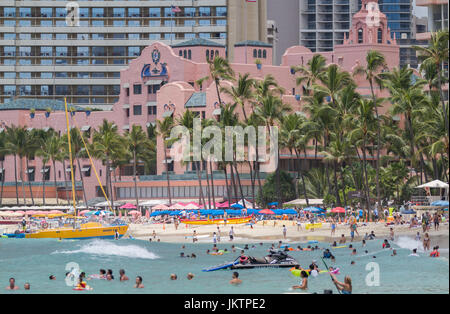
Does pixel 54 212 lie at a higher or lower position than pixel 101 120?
lower

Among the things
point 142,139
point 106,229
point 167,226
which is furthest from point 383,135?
point 142,139

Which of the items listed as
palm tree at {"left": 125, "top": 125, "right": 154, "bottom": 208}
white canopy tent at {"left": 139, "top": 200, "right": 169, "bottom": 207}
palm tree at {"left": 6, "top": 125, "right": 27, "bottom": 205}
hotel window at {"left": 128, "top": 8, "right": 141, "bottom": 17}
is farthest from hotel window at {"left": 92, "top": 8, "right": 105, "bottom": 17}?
white canopy tent at {"left": 139, "top": 200, "right": 169, "bottom": 207}

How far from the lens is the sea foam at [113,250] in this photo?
7562 centimetres

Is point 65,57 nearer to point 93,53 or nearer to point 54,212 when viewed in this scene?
point 93,53

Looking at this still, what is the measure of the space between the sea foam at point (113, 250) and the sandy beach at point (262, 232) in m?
8.71

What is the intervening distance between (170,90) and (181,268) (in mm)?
80131

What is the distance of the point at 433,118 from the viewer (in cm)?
8600

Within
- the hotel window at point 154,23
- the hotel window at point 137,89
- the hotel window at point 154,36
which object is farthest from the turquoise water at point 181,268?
the hotel window at point 154,23

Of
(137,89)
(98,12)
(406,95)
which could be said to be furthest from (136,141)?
(98,12)

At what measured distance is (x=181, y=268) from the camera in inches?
2462

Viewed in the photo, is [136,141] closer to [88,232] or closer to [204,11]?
[88,232]

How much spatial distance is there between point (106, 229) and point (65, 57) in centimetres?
10767

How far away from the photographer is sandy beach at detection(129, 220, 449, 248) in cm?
8250

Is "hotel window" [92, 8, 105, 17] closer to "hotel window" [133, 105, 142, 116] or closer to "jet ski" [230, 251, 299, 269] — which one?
"hotel window" [133, 105, 142, 116]
